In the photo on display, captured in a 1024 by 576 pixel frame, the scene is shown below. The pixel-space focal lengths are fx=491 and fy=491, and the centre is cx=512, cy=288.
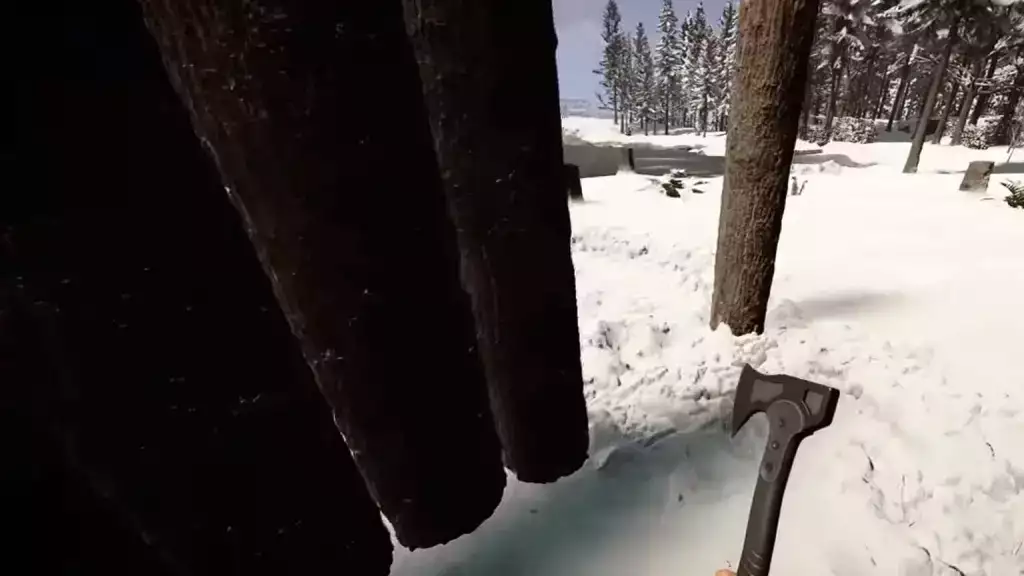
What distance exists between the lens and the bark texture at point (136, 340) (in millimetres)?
599

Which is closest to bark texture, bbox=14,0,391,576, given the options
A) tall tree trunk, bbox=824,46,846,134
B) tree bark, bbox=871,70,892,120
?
tall tree trunk, bbox=824,46,846,134

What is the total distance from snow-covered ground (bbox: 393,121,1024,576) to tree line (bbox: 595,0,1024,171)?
1986 mm

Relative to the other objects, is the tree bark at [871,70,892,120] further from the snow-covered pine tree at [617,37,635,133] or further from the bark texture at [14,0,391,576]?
the bark texture at [14,0,391,576]

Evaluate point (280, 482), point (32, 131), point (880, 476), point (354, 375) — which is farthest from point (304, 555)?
point (880, 476)

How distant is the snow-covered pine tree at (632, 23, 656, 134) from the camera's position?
1634cm

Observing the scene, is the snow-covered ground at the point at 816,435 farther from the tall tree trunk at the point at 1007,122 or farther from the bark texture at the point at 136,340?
the tall tree trunk at the point at 1007,122

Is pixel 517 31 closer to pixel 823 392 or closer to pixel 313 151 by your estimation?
pixel 313 151

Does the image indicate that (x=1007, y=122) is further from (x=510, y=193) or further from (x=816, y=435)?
(x=510, y=193)

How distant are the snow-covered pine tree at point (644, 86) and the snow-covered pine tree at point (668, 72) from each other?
1.06 feet

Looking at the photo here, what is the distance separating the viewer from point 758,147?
2.24 meters

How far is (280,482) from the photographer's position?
2.99ft

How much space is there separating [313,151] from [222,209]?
0.16 m

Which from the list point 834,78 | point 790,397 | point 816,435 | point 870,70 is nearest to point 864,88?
point 870,70

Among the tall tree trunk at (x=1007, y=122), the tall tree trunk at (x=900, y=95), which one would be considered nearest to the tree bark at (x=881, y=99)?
the tall tree trunk at (x=900, y=95)
